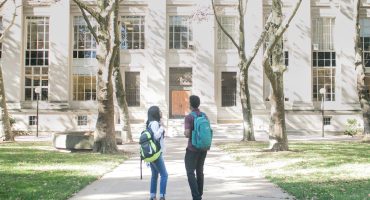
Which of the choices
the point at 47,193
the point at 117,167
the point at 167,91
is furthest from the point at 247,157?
the point at 167,91

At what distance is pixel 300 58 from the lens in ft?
124

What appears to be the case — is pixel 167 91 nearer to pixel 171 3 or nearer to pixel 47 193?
pixel 171 3

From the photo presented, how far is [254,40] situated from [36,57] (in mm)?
15668

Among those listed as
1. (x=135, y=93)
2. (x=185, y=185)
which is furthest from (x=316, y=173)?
(x=135, y=93)

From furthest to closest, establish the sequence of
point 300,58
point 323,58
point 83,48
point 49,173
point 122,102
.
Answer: point 323,58
point 300,58
point 83,48
point 122,102
point 49,173

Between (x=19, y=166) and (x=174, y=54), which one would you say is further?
(x=174, y=54)

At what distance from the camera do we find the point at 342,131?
36812 millimetres

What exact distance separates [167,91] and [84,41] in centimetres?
696

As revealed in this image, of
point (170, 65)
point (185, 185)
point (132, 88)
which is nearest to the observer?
point (185, 185)

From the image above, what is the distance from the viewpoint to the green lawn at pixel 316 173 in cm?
942

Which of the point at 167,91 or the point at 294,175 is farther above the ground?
the point at 167,91

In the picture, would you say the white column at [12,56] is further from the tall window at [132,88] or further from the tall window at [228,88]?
the tall window at [228,88]

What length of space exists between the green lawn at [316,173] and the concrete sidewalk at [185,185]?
1.39 ft

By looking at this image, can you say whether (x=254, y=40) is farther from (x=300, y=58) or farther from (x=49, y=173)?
(x=49, y=173)
